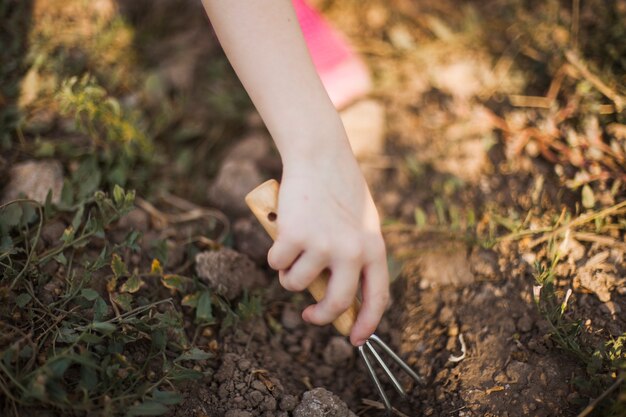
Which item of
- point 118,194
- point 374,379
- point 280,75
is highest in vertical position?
point 280,75

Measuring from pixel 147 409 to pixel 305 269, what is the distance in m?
0.39

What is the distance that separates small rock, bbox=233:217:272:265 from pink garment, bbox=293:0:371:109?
0.53 m

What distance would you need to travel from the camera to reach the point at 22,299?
1.09m

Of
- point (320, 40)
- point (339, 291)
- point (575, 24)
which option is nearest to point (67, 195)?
point (339, 291)

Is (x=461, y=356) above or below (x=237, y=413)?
A: below

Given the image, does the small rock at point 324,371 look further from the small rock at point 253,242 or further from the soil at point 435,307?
the small rock at point 253,242

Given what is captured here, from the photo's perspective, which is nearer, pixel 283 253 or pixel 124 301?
pixel 283 253

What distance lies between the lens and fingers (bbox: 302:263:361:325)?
1.00 metres

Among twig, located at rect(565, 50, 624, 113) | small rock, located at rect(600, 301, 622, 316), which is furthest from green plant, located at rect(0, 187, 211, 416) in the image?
twig, located at rect(565, 50, 624, 113)

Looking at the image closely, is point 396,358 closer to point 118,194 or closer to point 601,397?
point 601,397

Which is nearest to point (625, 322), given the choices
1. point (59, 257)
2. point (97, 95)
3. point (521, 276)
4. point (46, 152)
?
point (521, 276)

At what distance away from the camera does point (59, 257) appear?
3.85 feet

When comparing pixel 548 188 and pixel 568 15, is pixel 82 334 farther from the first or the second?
pixel 568 15

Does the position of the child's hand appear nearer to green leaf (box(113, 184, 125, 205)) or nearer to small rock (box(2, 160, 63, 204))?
green leaf (box(113, 184, 125, 205))
